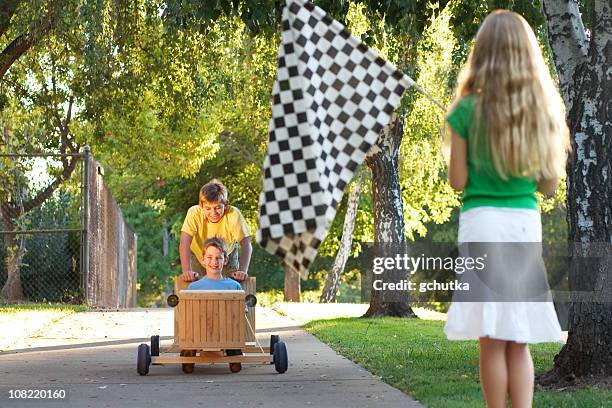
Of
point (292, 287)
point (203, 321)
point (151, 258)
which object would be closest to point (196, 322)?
point (203, 321)

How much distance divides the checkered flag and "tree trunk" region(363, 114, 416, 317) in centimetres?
1226

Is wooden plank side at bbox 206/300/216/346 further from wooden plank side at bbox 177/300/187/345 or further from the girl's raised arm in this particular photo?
the girl's raised arm

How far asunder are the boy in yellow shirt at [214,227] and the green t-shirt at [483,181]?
410cm

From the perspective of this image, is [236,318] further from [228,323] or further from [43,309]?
[43,309]

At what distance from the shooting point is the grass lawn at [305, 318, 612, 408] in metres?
7.27

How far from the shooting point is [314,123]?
5738 millimetres

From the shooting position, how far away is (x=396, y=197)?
62.0 ft

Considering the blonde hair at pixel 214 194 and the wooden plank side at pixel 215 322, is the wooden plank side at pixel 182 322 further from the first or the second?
the blonde hair at pixel 214 194

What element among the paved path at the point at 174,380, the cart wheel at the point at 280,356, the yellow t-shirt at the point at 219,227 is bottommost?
the paved path at the point at 174,380

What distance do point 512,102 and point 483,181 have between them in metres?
0.38

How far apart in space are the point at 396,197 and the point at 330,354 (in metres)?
8.20

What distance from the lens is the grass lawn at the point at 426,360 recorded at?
23.9 feet

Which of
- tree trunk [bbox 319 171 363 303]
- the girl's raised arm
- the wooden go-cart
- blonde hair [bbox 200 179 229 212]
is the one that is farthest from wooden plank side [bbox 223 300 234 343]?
tree trunk [bbox 319 171 363 303]

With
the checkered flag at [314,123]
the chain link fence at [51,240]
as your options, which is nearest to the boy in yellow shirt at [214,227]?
the checkered flag at [314,123]
